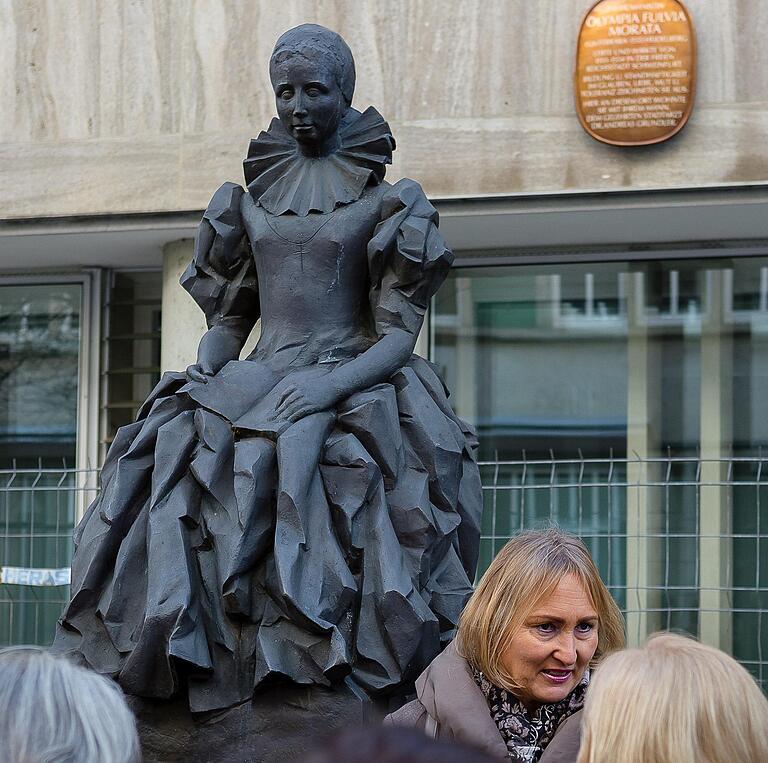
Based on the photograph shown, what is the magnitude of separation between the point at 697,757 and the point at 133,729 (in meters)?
0.77

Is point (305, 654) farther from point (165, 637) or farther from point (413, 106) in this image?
point (413, 106)

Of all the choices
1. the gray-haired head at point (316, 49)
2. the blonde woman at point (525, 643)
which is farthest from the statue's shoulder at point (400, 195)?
the blonde woman at point (525, 643)

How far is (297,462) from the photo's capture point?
4.66m

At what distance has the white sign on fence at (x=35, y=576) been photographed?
948 cm

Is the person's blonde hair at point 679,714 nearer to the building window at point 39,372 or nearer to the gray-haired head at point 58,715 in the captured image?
the gray-haired head at point 58,715

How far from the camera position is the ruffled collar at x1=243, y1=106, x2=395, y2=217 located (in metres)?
5.31

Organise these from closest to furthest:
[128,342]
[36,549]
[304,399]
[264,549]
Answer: [264,549], [304,399], [36,549], [128,342]

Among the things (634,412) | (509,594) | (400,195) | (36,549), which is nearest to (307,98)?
(400,195)

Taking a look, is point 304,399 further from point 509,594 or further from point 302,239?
point 509,594

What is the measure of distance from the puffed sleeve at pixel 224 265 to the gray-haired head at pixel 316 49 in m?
0.51

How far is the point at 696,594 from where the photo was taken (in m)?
9.12

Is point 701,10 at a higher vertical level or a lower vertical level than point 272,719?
higher

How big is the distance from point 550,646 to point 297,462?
140 cm

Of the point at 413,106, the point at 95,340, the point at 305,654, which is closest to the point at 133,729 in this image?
the point at 305,654
